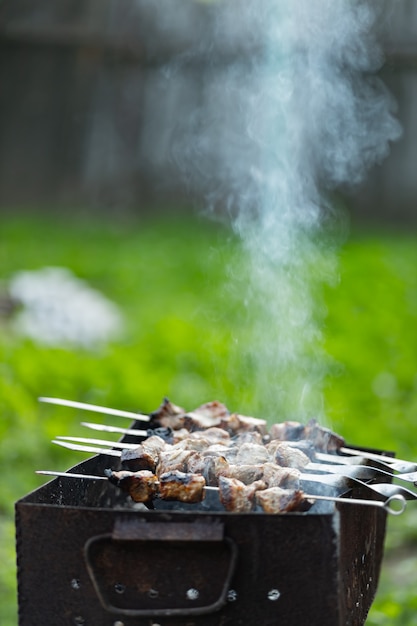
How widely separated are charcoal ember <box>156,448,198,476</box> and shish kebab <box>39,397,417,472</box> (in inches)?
11.7

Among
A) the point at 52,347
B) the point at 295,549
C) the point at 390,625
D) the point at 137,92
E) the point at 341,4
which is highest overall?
the point at 137,92

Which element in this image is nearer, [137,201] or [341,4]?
[341,4]

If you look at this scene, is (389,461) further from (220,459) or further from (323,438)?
→ (220,459)

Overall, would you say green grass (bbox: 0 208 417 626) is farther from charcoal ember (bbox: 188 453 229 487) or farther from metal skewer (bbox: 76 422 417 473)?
charcoal ember (bbox: 188 453 229 487)

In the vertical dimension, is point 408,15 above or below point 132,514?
above

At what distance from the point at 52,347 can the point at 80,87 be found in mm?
6236

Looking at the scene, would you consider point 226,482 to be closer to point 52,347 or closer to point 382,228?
point 52,347

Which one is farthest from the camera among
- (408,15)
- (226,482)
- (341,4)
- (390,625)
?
(408,15)

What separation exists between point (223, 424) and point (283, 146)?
366 centimetres

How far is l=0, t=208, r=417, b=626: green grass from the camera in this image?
190 inches

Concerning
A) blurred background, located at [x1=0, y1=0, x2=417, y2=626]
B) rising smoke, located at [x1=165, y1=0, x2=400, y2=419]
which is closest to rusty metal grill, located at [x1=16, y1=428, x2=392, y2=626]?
blurred background, located at [x1=0, y1=0, x2=417, y2=626]

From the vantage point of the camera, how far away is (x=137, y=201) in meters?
12.1

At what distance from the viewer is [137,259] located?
9.79m

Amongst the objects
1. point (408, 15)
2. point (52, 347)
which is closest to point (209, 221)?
point (408, 15)
